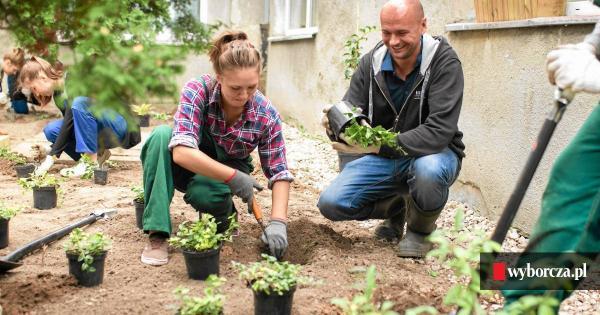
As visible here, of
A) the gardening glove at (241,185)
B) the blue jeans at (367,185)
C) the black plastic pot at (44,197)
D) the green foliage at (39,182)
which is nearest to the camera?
the gardening glove at (241,185)

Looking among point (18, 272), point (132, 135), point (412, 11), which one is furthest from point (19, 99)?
point (412, 11)

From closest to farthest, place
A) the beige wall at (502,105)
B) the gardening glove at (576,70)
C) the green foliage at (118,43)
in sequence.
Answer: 1. the green foliage at (118,43)
2. the gardening glove at (576,70)
3. the beige wall at (502,105)

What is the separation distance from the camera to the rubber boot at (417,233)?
343 cm

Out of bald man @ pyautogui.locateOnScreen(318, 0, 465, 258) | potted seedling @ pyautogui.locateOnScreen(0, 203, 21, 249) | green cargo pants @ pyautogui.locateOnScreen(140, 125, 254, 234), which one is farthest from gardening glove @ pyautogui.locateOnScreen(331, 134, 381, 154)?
potted seedling @ pyautogui.locateOnScreen(0, 203, 21, 249)

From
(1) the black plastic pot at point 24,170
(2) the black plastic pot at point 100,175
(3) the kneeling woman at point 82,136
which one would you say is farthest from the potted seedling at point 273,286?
(1) the black plastic pot at point 24,170

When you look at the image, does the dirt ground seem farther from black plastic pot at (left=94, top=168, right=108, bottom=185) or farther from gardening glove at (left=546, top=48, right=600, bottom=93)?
gardening glove at (left=546, top=48, right=600, bottom=93)

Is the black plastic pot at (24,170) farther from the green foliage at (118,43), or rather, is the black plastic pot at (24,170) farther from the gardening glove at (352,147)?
the green foliage at (118,43)

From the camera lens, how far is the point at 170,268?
3092 millimetres

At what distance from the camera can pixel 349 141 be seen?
3.34 metres

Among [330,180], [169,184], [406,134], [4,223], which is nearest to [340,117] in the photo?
[406,134]

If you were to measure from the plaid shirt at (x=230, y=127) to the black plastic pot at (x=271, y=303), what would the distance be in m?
0.92

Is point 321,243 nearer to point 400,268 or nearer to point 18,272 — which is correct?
point 400,268

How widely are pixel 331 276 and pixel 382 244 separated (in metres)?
0.77

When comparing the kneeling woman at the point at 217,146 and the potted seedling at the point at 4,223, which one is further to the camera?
the potted seedling at the point at 4,223
